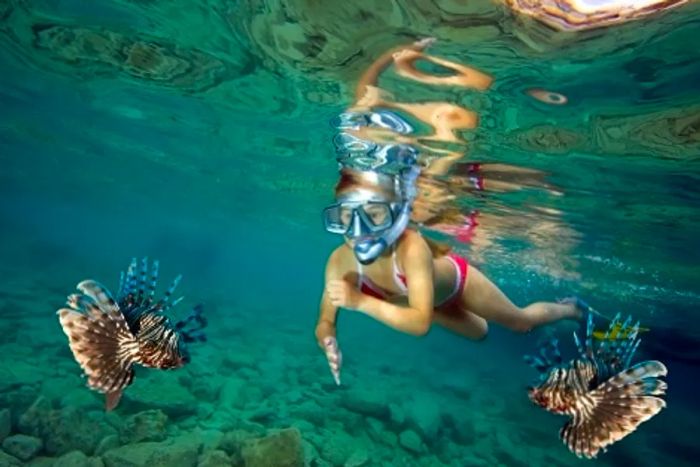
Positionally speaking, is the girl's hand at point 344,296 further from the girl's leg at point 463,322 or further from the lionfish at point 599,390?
the girl's leg at point 463,322

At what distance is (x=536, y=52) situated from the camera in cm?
679

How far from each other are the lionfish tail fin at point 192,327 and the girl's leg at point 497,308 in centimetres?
458

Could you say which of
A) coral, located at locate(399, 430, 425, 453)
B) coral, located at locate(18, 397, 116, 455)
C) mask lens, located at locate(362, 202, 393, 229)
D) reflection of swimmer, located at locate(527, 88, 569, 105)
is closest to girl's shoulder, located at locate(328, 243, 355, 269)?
mask lens, located at locate(362, 202, 393, 229)

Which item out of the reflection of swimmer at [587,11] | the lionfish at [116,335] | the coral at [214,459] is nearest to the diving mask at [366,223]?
the lionfish at [116,335]

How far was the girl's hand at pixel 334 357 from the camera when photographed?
4852 mm

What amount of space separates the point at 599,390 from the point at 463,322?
4.72 m

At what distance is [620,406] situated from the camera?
131 inches

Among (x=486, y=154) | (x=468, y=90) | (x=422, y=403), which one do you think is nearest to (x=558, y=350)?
(x=468, y=90)

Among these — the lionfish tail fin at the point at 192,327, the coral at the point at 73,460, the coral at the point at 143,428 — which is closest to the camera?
the lionfish tail fin at the point at 192,327

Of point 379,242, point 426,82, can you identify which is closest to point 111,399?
point 379,242

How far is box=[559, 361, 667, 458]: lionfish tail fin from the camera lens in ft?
10.5

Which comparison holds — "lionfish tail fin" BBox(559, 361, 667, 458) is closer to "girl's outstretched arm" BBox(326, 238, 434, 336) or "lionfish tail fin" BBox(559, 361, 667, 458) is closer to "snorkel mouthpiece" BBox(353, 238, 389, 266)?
"girl's outstretched arm" BBox(326, 238, 434, 336)

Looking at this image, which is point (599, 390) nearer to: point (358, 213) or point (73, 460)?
point (358, 213)

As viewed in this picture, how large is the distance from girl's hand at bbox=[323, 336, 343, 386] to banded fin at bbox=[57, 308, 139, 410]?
2.00 meters
